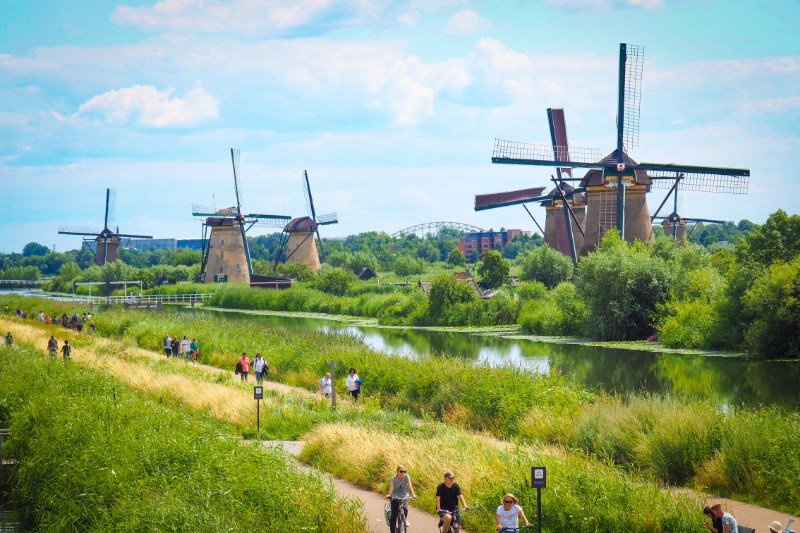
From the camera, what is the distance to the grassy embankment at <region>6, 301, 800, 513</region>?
1452 centimetres

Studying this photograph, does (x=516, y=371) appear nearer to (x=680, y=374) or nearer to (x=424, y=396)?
(x=424, y=396)

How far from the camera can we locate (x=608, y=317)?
45.1 metres

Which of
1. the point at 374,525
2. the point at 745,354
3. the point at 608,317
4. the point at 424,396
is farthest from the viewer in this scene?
the point at 608,317

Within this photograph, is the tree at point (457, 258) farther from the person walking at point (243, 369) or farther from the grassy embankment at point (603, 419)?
the person walking at point (243, 369)

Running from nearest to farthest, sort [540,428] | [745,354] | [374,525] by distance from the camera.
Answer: [374,525] < [540,428] < [745,354]

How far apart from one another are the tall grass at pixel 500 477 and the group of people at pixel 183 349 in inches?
733

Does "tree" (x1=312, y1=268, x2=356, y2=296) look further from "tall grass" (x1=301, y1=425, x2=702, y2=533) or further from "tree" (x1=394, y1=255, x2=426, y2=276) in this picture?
"tall grass" (x1=301, y1=425, x2=702, y2=533)

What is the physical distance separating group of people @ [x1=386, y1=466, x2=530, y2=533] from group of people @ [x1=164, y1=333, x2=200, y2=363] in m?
25.1

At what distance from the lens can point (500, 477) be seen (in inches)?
534

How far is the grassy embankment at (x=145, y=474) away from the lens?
41.7 feet

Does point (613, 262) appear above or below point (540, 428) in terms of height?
above

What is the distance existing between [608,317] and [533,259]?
19382 mm

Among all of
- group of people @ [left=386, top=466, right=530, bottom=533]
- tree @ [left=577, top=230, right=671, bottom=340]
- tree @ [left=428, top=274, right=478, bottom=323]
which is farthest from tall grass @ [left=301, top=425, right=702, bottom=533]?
tree @ [left=428, top=274, right=478, bottom=323]

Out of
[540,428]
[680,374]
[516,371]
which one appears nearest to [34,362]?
[516,371]
